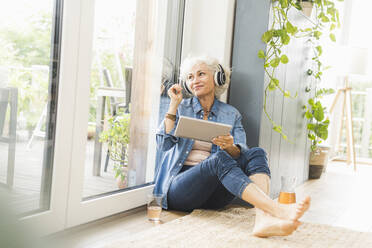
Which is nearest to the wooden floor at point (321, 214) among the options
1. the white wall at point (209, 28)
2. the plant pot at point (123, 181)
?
the plant pot at point (123, 181)

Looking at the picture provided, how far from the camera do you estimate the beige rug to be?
1.69m

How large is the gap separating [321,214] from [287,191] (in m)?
0.44

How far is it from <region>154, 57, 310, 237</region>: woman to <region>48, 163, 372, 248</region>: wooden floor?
0.19 meters

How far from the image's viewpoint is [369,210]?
2.78 m

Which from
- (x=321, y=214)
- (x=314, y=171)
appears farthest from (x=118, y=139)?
(x=314, y=171)

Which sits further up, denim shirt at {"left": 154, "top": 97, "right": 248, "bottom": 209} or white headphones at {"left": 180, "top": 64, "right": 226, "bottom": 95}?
white headphones at {"left": 180, "top": 64, "right": 226, "bottom": 95}

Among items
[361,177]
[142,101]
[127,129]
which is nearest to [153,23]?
[142,101]

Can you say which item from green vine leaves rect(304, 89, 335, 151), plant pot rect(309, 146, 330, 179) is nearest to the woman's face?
green vine leaves rect(304, 89, 335, 151)

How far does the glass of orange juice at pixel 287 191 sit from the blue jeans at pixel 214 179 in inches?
26.1

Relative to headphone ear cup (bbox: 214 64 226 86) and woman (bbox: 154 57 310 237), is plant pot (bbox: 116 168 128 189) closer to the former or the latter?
woman (bbox: 154 57 310 237)

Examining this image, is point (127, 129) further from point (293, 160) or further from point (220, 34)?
point (293, 160)

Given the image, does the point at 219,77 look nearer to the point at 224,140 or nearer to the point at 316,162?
the point at 224,140

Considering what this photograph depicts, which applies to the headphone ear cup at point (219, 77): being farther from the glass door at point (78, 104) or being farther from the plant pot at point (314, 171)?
the plant pot at point (314, 171)

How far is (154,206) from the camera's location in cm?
202
